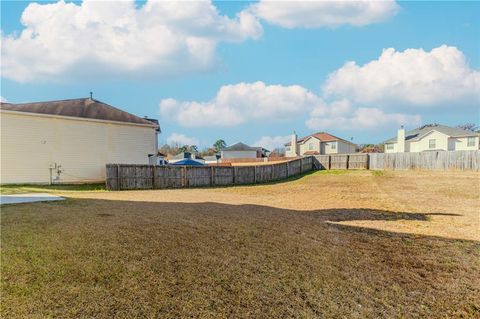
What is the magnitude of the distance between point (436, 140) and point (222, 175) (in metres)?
32.4

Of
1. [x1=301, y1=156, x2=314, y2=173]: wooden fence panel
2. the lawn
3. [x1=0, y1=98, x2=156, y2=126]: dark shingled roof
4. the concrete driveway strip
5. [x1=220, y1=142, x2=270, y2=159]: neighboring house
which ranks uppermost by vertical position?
[x1=0, y1=98, x2=156, y2=126]: dark shingled roof

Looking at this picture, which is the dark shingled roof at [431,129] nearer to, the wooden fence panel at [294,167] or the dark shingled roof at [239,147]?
the wooden fence panel at [294,167]

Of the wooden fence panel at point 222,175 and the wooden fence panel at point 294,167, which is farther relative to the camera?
the wooden fence panel at point 294,167

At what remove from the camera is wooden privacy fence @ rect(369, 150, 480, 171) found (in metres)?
23.4

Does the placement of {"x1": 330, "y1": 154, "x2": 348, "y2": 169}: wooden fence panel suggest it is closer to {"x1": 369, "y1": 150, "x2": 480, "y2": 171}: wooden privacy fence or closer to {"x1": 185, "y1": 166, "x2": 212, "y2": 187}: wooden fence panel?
{"x1": 369, "y1": 150, "x2": 480, "y2": 171}: wooden privacy fence

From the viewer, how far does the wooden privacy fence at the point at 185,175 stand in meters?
17.3

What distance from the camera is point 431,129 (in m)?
40.0

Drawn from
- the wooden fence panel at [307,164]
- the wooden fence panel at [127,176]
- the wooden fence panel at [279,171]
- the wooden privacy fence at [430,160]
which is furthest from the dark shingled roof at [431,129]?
the wooden fence panel at [127,176]

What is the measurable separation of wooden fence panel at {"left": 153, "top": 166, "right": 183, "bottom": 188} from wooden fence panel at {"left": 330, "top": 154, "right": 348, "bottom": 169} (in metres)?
16.2

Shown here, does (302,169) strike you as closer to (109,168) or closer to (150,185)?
(150,185)

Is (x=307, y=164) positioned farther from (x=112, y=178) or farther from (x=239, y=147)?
(x=239, y=147)

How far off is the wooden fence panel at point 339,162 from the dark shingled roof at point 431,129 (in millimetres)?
16984

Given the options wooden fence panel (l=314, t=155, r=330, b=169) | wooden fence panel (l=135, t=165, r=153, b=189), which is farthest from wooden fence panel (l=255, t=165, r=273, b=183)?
wooden fence panel (l=135, t=165, r=153, b=189)

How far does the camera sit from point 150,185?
60.3 ft
